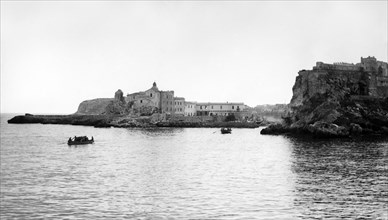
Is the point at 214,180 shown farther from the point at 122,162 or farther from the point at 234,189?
the point at 122,162

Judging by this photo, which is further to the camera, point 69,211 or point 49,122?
point 49,122

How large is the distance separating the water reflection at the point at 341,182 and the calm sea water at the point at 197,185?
0.23 ft

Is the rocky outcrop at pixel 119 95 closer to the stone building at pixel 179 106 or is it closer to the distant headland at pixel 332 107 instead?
the distant headland at pixel 332 107

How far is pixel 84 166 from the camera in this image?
5116 cm

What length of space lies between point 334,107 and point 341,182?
5970cm

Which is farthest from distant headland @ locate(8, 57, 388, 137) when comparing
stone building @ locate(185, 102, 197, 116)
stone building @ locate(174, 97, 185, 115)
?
stone building @ locate(185, 102, 197, 116)

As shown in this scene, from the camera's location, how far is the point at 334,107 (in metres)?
96.0

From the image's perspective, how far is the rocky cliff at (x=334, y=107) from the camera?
94.4 metres

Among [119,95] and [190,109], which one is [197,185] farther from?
[119,95]

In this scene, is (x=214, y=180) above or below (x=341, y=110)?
below

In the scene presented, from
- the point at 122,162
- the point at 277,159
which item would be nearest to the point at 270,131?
the point at 277,159

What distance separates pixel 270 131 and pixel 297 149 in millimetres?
41994

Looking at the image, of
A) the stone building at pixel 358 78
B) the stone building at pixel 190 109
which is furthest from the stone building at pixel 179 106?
the stone building at pixel 358 78

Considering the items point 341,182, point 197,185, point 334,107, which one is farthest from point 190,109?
point 197,185
